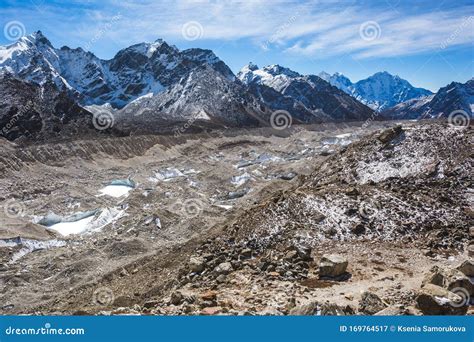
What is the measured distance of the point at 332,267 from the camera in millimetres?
14805

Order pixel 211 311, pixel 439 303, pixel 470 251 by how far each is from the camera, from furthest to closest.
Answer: pixel 470 251
pixel 211 311
pixel 439 303

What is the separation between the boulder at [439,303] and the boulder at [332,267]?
11.4 feet

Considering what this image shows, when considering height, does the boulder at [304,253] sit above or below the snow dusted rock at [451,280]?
above

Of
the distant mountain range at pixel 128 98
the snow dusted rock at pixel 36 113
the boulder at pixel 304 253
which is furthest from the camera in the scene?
the distant mountain range at pixel 128 98

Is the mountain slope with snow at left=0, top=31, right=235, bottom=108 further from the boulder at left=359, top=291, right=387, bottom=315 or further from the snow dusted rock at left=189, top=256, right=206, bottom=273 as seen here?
the boulder at left=359, top=291, right=387, bottom=315

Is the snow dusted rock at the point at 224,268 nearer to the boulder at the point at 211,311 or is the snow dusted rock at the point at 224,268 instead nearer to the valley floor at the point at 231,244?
the valley floor at the point at 231,244

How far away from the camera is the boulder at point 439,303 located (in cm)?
1128

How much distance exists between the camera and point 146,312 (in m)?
11.9

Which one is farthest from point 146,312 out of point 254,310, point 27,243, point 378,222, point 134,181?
point 134,181

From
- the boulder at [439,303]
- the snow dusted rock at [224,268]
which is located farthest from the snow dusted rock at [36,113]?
the boulder at [439,303]

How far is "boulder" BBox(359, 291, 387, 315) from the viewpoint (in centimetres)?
1171

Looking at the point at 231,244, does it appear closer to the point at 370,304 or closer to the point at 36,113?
the point at 370,304

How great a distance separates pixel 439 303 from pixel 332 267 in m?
3.94

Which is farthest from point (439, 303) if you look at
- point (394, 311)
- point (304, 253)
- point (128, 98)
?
point (128, 98)
